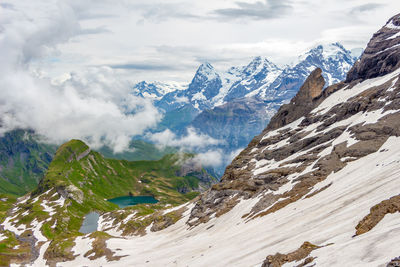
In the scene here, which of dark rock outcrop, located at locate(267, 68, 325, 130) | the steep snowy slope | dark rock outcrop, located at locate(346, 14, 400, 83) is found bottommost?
the steep snowy slope

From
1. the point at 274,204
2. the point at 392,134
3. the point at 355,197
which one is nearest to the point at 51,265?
the point at 274,204

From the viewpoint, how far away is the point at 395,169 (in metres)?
66.4

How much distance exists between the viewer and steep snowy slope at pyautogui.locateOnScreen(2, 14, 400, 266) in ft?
137

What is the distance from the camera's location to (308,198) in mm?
80250

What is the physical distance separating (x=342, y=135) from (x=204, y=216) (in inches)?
2304

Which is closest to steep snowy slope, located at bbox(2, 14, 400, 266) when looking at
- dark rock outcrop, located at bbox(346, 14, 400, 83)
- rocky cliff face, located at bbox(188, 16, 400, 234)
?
rocky cliff face, located at bbox(188, 16, 400, 234)

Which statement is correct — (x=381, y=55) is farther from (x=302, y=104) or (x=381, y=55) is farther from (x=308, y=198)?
(x=308, y=198)

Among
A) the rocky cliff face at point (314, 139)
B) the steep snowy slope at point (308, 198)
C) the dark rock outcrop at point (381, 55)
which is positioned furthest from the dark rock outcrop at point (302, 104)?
the dark rock outcrop at point (381, 55)

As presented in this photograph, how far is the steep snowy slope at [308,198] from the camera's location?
41900mm

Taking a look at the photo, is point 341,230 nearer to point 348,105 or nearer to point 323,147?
point 323,147

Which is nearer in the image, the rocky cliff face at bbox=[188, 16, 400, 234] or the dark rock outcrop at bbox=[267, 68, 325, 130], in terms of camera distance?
the rocky cliff face at bbox=[188, 16, 400, 234]

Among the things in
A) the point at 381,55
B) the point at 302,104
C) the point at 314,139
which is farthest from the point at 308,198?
the point at 381,55

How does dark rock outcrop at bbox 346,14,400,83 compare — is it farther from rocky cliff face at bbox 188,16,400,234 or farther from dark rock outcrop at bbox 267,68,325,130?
dark rock outcrop at bbox 267,68,325,130

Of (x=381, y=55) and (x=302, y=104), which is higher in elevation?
(x=381, y=55)
